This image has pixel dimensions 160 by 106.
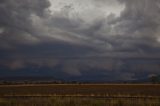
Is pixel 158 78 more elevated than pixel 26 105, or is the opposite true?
pixel 158 78

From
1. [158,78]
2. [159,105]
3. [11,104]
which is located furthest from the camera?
[158,78]

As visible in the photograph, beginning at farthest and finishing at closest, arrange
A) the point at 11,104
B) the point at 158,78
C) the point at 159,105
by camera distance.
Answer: the point at 158,78 → the point at 11,104 → the point at 159,105

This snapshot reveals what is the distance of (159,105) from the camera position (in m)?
38.0

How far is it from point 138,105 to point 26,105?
41.0 ft

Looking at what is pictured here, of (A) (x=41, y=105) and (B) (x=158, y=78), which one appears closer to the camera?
(A) (x=41, y=105)

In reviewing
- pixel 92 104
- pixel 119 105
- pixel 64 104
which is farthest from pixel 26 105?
pixel 119 105

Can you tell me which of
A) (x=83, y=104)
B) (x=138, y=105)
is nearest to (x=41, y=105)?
(x=83, y=104)

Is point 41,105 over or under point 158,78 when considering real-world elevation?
under

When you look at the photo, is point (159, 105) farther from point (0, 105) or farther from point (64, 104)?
point (0, 105)

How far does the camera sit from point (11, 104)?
41094 millimetres

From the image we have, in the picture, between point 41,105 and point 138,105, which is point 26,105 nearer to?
point 41,105

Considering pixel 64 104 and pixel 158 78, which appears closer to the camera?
pixel 64 104

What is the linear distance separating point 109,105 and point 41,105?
24.9 feet

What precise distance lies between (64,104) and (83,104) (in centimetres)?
212
